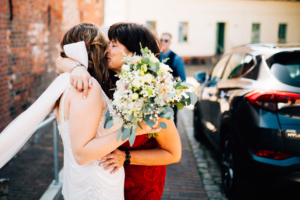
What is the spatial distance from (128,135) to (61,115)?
0.54 meters

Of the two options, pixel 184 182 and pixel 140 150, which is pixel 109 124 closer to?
pixel 140 150

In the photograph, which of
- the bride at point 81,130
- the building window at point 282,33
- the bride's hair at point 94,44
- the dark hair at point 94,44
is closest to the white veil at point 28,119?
the bride at point 81,130

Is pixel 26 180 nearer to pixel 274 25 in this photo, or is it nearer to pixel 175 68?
pixel 175 68

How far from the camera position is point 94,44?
1.92 m

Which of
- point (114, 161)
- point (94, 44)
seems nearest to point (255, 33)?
point (94, 44)

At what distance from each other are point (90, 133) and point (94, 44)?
666 millimetres

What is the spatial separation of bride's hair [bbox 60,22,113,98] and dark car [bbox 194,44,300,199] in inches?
71.9

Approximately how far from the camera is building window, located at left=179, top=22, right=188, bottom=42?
24.4m

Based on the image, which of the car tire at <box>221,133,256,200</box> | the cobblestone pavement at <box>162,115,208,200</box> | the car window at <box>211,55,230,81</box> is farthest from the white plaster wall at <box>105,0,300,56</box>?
the car tire at <box>221,133,256,200</box>

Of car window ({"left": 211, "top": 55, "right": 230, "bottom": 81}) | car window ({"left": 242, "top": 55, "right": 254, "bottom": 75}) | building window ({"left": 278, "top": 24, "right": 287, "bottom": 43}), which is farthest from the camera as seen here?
building window ({"left": 278, "top": 24, "right": 287, "bottom": 43})

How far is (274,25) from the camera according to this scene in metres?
25.8

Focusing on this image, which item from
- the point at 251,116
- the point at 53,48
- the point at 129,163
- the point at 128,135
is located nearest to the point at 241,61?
the point at 251,116

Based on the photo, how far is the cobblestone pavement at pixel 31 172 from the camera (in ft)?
13.3

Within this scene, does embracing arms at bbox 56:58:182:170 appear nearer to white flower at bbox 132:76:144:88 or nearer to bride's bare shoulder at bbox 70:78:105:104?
bride's bare shoulder at bbox 70:78:105:104
